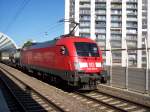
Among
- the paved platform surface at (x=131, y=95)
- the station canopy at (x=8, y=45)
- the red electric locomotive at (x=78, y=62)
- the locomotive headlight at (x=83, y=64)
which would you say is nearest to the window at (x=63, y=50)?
the red electric locomotive at (x=78, y=62)

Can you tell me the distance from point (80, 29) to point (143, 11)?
881 inches

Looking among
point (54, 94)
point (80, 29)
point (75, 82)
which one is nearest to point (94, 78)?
point (75, 82)

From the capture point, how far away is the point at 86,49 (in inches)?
648

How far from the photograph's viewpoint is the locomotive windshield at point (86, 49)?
1612cm

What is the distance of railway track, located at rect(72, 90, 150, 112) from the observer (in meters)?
11.1

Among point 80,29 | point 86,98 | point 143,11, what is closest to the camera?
point 86,98

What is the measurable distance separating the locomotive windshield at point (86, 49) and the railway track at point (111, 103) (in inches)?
86.0

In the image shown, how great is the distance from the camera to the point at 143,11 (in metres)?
92.1

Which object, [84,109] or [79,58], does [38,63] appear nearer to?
[79,58]

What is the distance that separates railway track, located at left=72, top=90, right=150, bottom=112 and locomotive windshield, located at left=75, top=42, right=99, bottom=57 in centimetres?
218

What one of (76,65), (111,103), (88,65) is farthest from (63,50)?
(111,103)

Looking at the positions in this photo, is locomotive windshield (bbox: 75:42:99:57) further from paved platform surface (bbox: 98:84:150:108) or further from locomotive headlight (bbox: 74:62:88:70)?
paved platform surface (bbox: 98:84:150:108)

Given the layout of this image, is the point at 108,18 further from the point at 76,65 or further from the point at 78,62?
the point at 76,65

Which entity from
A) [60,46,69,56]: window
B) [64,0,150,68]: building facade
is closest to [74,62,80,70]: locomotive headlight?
[60,46,69,56]: window
